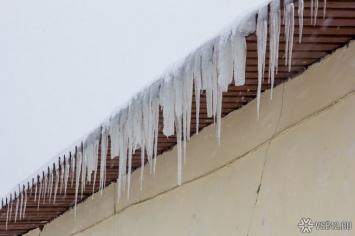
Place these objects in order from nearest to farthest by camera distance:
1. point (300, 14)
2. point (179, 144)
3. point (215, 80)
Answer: point (300, 14) < point (215, 80) < point (179, 144)

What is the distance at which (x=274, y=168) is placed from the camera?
16.9 ft

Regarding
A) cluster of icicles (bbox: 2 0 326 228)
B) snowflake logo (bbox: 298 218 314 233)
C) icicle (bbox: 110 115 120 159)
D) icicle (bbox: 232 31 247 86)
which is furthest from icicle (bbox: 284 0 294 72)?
icicle (bbox: 110 115 120 159)

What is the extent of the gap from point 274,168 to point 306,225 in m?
0.49

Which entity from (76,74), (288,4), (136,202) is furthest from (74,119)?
(288,4)

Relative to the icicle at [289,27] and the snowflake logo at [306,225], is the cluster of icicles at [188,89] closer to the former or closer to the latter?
the icicle at [289,27]

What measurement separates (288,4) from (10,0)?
75525mm

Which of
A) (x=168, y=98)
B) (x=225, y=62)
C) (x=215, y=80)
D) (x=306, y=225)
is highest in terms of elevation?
(x=225, y=62)

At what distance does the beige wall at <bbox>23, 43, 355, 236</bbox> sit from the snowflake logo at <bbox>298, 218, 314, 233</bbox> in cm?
3

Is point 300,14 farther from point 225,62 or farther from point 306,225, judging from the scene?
point 306,225

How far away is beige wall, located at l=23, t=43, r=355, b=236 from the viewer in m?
4.58

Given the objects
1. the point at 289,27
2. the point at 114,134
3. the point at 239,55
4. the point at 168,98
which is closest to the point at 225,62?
the point at 239,55

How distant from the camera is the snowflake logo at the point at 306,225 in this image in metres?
4.76

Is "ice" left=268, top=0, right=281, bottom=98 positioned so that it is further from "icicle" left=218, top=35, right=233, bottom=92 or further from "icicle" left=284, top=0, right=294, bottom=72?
"icicle" left=218, top=35, right=233, bottom=92

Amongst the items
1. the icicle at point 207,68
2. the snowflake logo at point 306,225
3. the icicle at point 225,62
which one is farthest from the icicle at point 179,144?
the snowflake logo at point 306,225
